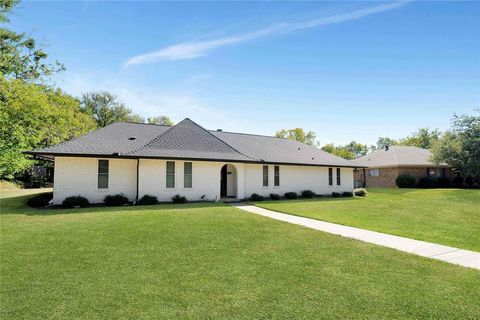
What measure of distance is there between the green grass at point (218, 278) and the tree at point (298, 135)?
50.8m

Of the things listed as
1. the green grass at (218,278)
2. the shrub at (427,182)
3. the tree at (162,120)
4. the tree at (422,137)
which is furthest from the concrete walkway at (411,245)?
the tree at (422,137)

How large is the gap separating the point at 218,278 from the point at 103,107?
47834 mm

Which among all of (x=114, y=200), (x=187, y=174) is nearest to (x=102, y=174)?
(x=114, y=200)

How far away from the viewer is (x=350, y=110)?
23656 millimetres

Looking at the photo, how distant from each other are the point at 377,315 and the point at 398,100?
68.2ft

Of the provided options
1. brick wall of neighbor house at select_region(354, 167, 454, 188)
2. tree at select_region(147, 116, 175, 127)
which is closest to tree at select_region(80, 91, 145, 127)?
tree at select_region(147, 116, 175, 127)

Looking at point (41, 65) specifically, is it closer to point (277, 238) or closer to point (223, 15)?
point (223, 15)

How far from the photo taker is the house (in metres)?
15.7

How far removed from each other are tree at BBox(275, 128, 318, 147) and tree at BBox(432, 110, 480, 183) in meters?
28.1

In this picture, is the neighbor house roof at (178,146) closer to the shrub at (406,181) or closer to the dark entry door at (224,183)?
the dark entry door at (224,183)

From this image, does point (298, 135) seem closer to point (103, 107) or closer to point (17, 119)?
point (103, 107)

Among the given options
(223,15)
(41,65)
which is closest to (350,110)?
(223,15)

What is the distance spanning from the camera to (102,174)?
16.3m

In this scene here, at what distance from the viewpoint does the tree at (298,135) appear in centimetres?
5769
